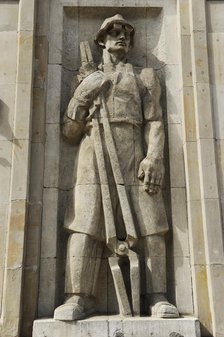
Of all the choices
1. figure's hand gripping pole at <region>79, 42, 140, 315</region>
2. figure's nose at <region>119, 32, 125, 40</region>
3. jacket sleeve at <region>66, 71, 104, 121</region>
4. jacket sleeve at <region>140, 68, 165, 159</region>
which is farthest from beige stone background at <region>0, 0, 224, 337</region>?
figure's nose at <region>119, 32, 125, 40</region>

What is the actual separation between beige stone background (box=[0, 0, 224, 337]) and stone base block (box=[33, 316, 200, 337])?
420 millimetres

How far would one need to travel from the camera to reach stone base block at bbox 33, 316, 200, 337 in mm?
7141

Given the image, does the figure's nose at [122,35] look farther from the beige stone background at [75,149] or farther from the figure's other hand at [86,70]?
the figure's other hand at [86,70]

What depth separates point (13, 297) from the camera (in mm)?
7457

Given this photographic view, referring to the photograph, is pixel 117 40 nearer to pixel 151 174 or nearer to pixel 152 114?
pixel 152 114

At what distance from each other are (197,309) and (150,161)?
276 centimetres

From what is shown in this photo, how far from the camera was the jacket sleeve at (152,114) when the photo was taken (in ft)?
27.8

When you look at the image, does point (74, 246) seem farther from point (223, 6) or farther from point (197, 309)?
point (223, 6)

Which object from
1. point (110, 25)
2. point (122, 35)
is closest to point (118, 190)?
point (122, 35)

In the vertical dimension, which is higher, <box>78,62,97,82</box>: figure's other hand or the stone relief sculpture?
<box>78,62,97,82</box>: figure's other hand

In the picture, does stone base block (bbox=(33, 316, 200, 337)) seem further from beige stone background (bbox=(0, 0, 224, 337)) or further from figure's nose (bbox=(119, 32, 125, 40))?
figure's nose (bbox=(119, 32, 125, 40))

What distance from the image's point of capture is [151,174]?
822 cm

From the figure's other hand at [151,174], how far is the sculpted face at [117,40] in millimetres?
2501

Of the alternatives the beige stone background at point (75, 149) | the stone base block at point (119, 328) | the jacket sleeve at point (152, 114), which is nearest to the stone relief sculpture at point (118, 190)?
the jacket sleeve at point (152, 114)
